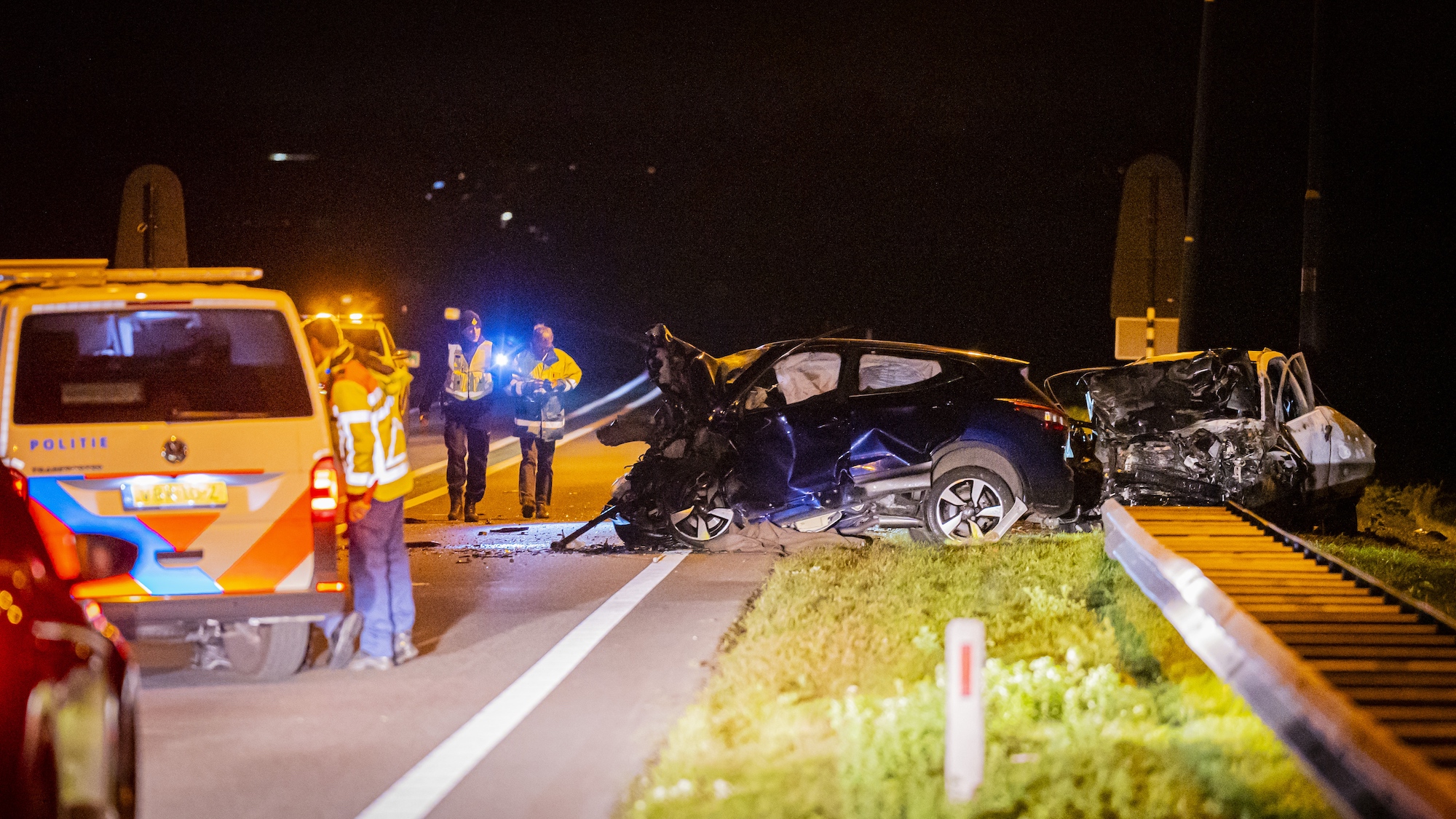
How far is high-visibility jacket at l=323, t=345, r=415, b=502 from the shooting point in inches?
294

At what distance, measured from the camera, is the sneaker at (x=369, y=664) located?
745 cm

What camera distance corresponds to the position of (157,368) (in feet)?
22.6

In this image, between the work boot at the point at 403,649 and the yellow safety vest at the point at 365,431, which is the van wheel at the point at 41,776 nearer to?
the yellow safety vest at the point at 365,431

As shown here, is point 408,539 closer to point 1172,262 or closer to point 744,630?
point 744,630

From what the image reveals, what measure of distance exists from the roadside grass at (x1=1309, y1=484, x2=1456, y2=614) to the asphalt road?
4.54m

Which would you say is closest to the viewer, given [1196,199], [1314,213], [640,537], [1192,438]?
[640,537]

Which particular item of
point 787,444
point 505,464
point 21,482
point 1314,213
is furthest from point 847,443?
point 1314,213

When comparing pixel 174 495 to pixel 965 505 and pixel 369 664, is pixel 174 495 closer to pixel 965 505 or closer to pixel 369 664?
pixel 369 664

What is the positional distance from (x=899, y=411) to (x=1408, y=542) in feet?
17.8

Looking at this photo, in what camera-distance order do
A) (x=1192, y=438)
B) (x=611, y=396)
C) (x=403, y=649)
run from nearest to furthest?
(x=403, y=649) → (x=1192, y=438) → (x=611, y=396)

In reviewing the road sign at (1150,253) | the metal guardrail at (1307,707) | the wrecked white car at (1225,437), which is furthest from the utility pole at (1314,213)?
the metal guardrail at (1307,707)

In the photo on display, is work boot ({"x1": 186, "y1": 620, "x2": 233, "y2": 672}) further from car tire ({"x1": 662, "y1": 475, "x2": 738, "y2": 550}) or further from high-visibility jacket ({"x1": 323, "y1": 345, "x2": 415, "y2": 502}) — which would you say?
car tire ({"x1": 662, "y1": 475, "x2": 738, "y2": 550})

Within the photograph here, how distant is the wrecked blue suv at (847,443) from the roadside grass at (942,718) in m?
1.63

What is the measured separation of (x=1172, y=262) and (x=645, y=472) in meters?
8.73
